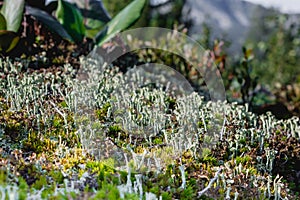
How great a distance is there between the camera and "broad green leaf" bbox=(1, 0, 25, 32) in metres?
4.48

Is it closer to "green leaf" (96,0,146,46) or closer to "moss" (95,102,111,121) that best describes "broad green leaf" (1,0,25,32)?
"green leaf" (96,0,146,46)

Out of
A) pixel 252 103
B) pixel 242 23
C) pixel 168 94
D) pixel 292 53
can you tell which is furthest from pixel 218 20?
pixel 168 94

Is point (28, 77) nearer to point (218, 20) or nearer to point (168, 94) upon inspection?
point (168, 94)

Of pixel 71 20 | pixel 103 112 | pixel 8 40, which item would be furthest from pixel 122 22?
pixel 103 112

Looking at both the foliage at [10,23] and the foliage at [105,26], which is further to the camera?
the foliage at [105,26]

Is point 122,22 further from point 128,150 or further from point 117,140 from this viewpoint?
point 128,150

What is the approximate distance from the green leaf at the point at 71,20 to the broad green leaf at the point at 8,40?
81 centimetres

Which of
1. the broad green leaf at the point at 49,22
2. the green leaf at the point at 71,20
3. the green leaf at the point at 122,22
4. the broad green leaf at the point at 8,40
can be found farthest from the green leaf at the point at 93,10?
the broad green leaf at the point at 8,40

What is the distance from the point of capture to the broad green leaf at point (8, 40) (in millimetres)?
4340

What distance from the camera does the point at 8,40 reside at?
4387mm

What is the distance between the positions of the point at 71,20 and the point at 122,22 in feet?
1.82

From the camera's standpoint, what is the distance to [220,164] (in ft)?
10.2

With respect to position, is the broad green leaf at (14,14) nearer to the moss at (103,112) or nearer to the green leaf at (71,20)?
the green leaf at (71,20)

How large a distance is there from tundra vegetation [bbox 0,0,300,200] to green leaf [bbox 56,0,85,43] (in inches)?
13.7
